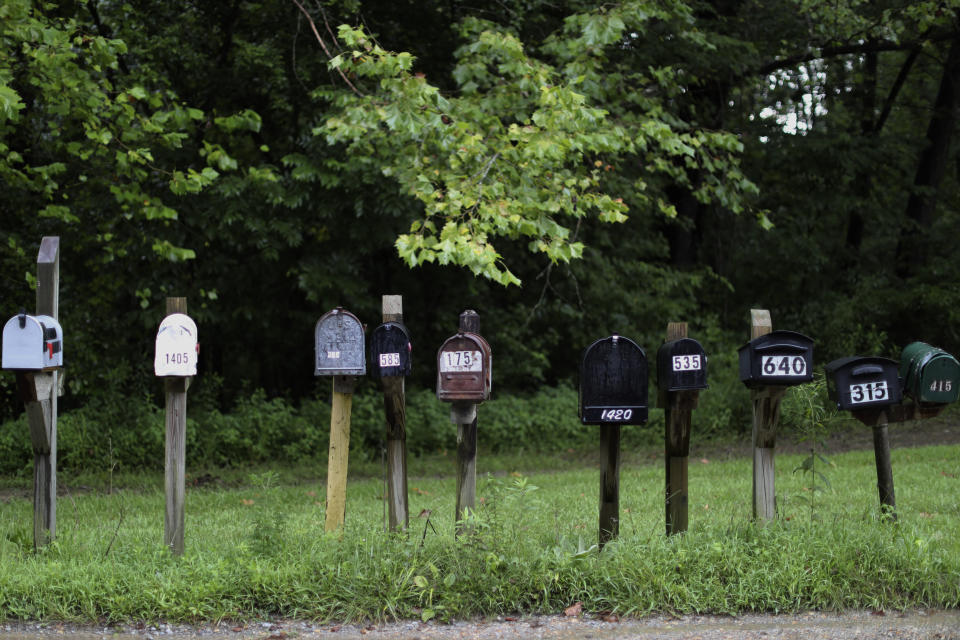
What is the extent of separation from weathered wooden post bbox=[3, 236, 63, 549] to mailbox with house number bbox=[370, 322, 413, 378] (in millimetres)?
1773

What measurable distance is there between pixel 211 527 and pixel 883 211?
13850 millimetres

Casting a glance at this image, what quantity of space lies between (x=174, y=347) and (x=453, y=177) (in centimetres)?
336

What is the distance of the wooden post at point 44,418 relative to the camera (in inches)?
200

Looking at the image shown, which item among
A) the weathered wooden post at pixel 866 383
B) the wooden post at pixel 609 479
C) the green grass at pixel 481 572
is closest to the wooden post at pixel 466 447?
the green grass at pixel 481 572

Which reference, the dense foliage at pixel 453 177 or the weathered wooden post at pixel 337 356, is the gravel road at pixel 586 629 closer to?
the weathered wooden post at pixel 337 356

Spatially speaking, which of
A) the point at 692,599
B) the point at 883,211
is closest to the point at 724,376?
the point at 883,211

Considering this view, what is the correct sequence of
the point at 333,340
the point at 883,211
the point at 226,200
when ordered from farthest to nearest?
the point at 883,211, the point at 226,200, the point at 333,340

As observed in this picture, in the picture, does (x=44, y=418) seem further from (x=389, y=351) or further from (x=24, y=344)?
(x=389, y=351)

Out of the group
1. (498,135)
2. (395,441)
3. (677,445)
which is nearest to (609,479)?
(677,445)

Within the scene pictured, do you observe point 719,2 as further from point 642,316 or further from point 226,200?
point 226,200

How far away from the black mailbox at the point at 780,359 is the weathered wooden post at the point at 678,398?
0.29 meters

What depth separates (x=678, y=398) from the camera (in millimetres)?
5051

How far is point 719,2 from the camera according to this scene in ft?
49.0

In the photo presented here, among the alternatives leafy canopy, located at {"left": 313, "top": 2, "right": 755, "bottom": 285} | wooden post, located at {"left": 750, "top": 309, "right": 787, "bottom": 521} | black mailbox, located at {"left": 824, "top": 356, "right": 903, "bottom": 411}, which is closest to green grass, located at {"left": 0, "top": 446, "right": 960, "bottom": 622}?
wooden post, located at {"left": 750, "top": 309, "right": 787, "bottom": 521}
